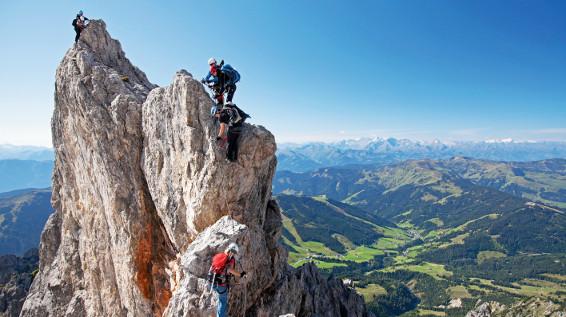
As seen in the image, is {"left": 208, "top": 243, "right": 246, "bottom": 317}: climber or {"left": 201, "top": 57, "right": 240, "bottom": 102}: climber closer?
{"left": 208, "top": 243, "right": 246, "bottom": 317}: climber

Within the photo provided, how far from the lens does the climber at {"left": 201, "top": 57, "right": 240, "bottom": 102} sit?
2167 centimetres

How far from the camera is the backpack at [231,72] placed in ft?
70.9

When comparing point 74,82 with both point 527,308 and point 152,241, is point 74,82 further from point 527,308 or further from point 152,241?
point 527,308

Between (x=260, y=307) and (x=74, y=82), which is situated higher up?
(x=74, y=82)

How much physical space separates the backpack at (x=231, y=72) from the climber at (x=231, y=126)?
7.38 ft

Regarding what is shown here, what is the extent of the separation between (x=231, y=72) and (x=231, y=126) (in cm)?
397

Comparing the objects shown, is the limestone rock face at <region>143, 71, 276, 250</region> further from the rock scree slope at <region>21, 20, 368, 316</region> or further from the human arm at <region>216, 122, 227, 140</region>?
the human arm at <region>216, 122, 227, 140</region>

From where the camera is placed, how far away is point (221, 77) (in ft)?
71.4

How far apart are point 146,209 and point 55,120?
711 inches

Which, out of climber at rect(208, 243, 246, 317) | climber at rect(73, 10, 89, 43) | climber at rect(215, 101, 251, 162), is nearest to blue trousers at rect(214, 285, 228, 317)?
climber at rect(208, 243, 246, 317)

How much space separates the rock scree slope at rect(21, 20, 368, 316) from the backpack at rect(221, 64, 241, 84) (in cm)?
221

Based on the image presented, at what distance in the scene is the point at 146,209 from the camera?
24.9 metres

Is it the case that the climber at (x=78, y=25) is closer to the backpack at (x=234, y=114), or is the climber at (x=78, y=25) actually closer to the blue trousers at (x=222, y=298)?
the backpack at (x=234, y=114)

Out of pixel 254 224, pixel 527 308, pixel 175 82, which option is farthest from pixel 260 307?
pixel 527 308
